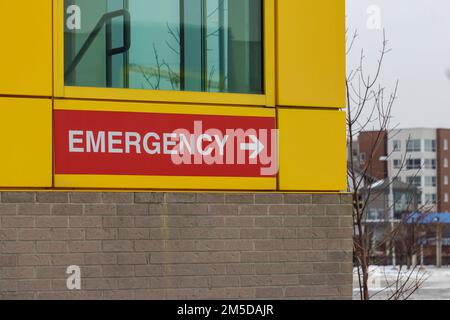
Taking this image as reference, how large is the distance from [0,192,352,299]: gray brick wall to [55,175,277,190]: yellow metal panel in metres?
0.08

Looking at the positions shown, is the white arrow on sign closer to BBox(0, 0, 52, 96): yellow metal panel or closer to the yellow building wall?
the yellow building wall

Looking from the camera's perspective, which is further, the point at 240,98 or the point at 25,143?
the point at 240,98

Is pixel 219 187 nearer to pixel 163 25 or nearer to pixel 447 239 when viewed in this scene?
pixel 163 25

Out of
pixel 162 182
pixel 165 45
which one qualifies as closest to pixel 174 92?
pixel 165 45

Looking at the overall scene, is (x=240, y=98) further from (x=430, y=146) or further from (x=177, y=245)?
(x=430, y=146)

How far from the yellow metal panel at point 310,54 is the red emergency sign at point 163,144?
0.40 metres

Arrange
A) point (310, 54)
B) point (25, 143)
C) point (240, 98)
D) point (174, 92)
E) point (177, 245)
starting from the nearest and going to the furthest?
1. point (25, 143)
2. point (177, 245)
3. point (174, 92)
4. point (240, 98)
5. point (310, 54)

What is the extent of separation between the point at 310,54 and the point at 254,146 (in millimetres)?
1002

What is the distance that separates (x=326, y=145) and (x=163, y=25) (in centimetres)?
181

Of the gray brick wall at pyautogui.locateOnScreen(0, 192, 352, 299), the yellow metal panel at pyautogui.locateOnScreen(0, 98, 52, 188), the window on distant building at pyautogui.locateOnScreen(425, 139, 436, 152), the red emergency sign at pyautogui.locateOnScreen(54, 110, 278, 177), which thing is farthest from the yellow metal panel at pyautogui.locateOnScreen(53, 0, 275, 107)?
the window on distant building at pyautogui.locateOnScreen(425, 139, 436, 152)

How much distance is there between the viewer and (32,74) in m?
6.31

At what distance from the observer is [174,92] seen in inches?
262

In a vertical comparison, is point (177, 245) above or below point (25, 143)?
below

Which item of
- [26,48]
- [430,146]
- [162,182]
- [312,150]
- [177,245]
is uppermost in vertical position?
[430,146]
